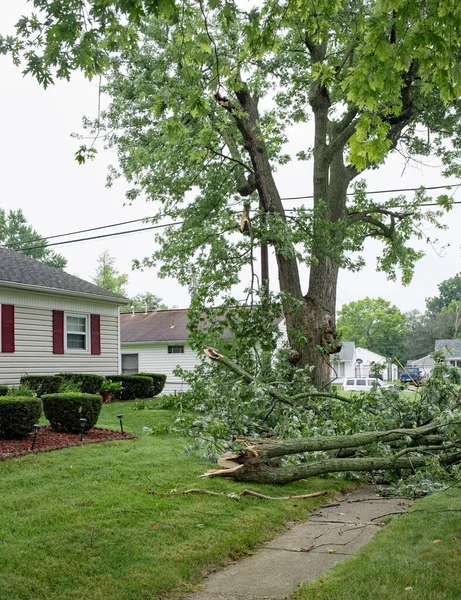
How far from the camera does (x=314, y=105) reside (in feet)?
46.4

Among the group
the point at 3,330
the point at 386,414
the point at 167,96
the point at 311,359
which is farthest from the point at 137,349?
the point at 167,96

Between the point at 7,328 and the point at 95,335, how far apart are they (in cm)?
345

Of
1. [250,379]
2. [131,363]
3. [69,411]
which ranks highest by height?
[131,363]

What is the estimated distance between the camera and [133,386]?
1842 centimetres

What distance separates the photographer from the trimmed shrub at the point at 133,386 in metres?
18.4

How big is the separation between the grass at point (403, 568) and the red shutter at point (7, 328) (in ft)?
41.1

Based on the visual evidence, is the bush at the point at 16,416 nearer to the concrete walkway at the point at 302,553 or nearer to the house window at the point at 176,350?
the concrete walkway at the point at 302,553

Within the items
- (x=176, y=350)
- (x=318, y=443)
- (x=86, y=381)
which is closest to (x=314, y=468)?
(x=318, y=443)

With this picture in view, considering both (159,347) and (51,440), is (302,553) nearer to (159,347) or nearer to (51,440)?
(51,440)

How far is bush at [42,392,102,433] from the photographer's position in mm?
10078

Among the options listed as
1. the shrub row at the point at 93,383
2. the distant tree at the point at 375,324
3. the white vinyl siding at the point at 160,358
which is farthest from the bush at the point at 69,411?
the distant tree at the point at 375,324

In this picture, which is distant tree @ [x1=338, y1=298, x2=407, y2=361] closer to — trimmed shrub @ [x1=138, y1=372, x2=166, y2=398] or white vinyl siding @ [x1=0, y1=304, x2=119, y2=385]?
trimmed shrub @ [x1=138, y1=372, x2=166, y2=398]

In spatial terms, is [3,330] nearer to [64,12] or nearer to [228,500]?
[228,500]

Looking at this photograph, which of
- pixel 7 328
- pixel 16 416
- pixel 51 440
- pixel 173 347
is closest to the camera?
pixel 16 416
